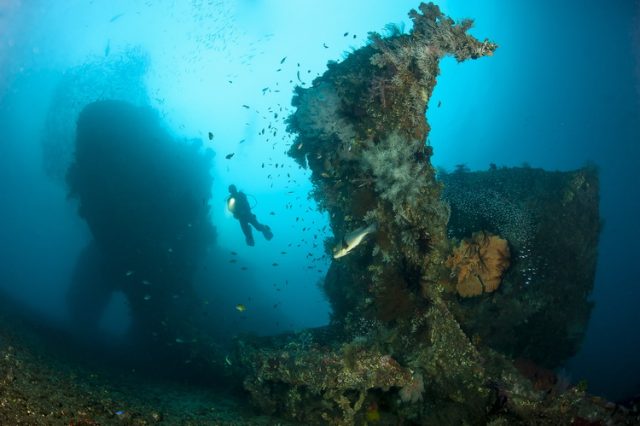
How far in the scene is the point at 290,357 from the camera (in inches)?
215

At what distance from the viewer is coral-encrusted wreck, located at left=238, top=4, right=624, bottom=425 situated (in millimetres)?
4739

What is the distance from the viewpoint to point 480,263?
7379 millimetres

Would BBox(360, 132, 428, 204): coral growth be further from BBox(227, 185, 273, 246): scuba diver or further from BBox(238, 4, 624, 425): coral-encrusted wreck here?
BBox(227, 185, 273, 246): scuba diver

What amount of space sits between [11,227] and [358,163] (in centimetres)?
6565

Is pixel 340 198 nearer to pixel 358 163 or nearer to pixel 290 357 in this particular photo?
pixel 358 163

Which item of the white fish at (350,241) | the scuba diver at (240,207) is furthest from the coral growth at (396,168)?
the scuba diver at (240,207)

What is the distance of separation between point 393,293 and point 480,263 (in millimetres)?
3203

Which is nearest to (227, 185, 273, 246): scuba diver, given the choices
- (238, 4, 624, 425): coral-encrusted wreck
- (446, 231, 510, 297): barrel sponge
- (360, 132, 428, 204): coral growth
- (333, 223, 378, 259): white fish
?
(238, 4, 624, 425): coral-encrusted wreck

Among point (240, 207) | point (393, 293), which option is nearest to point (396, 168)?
point (393, 293)

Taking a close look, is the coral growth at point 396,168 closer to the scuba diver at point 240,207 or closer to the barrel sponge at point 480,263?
the barrel sponge at point 480,263

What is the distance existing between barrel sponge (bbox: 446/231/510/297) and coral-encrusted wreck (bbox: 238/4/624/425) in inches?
60.3

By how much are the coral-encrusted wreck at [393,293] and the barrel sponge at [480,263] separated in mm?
1533

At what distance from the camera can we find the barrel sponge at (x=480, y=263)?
7.21 m

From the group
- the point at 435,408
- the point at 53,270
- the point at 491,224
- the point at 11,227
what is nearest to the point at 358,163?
the point at 435,408
